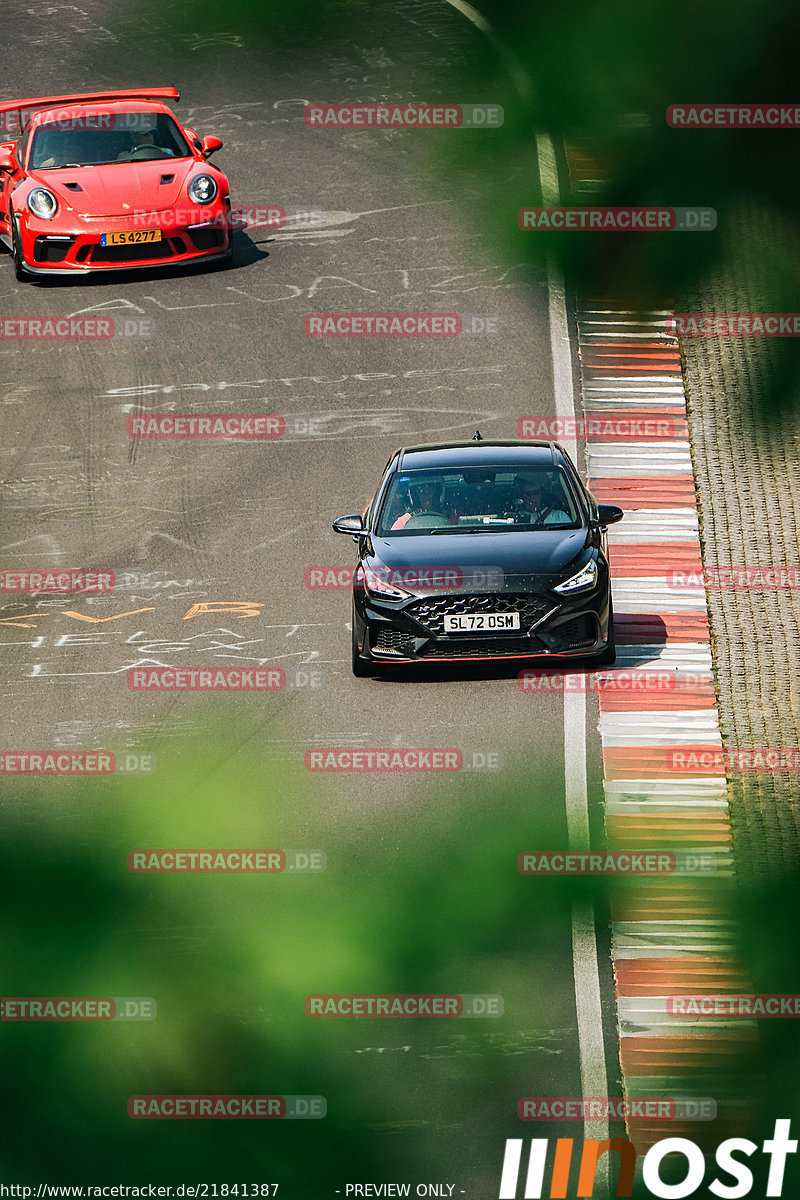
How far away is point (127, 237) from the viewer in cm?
1872

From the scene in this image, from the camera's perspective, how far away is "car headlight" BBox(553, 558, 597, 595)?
491 inches

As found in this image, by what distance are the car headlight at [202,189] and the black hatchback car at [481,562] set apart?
19.0ft

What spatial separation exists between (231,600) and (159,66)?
1405 cm

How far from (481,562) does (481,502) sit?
1.01m

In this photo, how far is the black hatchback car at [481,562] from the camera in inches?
490

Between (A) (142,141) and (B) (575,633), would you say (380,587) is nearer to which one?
(B) (575,633)

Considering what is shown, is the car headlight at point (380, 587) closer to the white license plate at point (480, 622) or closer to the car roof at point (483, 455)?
the white license plate at point (480, 622)

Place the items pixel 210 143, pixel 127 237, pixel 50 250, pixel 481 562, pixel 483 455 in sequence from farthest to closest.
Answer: pixel 50 250 → pixel 127 237 → pixel 483 455 → pixel 481 562 → pixel 210 143

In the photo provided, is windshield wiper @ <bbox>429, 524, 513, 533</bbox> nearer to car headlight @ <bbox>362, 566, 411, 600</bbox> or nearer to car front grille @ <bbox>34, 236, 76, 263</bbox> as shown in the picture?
car headlight @ <bbox>362, 566, 411, 600</bbox>

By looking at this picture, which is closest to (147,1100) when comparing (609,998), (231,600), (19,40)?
(19,40)

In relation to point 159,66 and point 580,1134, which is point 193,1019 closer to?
point 159,66

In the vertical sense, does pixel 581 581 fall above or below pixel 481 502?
below

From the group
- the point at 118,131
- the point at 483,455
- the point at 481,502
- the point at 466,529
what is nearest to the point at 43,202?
the point at 483,455

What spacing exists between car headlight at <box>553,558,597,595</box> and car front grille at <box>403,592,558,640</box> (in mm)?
133
